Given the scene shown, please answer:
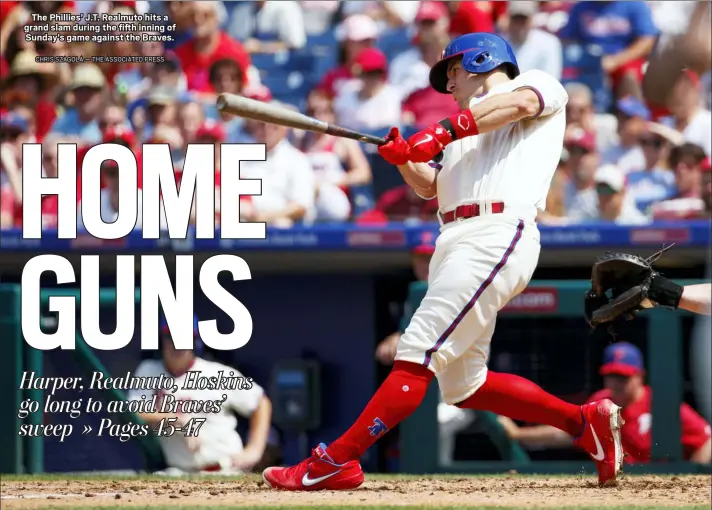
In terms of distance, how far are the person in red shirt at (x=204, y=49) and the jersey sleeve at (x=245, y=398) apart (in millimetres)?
2809

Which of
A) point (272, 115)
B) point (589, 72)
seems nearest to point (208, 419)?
point (272, 115)

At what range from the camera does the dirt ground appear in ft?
11.3

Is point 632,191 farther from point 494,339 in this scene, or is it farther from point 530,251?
point 530,251

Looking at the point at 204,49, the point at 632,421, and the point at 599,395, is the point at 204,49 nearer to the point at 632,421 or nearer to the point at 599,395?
the point at 599,395

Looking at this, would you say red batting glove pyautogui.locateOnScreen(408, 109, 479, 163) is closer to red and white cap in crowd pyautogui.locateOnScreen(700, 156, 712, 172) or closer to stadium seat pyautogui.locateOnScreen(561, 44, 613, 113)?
red and white cap in crowd pyautogui.locateOnScreen(700, 156, 712, 172)

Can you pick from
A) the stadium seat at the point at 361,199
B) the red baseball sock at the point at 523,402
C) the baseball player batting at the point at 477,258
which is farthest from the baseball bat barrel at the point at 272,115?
the stadium seat at the point at 361,199

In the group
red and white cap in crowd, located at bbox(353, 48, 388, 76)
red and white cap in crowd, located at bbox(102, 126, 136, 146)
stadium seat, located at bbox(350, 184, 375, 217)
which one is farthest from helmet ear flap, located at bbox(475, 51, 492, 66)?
red and white cap in crowd, located at bbox(353, 48, 388, 76)

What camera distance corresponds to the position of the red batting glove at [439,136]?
351 cm

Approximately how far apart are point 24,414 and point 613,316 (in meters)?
2.72

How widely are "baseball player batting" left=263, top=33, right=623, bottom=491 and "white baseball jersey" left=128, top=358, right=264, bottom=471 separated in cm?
159

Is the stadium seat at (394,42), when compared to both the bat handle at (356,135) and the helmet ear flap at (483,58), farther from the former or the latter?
the bat handle at (356,135)

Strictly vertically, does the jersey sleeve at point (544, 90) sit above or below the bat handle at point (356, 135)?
above

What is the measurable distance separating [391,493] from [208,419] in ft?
5.98

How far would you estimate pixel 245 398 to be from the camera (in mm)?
5621
